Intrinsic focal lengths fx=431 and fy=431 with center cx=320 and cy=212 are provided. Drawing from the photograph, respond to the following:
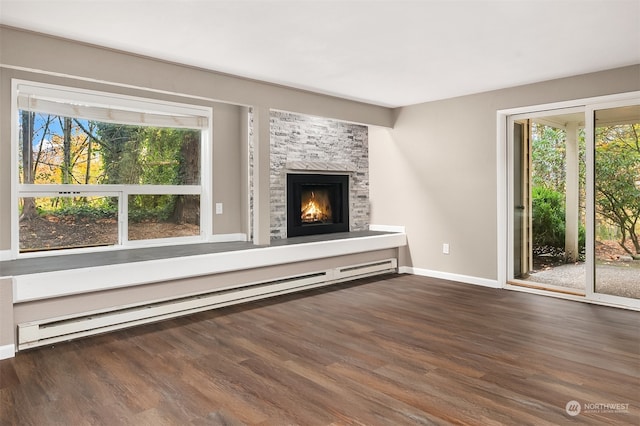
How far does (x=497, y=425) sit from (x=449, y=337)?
1298 millimetres

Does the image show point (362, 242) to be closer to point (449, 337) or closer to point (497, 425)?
point (449, 337)

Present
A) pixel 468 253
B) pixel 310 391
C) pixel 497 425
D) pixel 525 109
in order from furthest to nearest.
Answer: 1. pixel 468 253
2. pixel 525 109
3. pixel 310 391
4. pixel 497 425

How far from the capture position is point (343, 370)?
2750mm

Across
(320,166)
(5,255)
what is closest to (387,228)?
(320,166)

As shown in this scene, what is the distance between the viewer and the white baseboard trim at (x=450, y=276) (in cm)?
516

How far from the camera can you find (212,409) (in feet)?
7.39

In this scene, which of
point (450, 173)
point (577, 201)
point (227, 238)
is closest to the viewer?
point (577, 201)

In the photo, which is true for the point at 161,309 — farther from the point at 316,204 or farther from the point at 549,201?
the point at 549,201

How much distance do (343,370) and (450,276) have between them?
10.4 feet

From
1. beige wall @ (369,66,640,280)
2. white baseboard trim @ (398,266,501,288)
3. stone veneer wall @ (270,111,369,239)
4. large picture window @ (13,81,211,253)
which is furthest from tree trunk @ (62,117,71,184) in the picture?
white baseboard trim @ (398,266,501,288)

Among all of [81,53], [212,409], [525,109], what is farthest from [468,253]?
[81,53]

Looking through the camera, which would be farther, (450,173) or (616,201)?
(450,173)

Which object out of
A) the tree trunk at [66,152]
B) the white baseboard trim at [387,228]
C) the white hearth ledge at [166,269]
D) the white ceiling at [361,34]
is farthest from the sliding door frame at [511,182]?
the tree trunk at [66,152]

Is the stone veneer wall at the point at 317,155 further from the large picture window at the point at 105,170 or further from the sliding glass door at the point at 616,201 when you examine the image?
the sliding glass door at the point at 616,201
